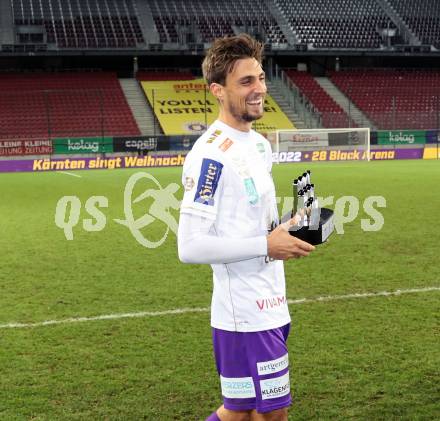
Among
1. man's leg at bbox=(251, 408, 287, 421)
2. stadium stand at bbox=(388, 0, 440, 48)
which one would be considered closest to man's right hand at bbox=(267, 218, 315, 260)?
man's leg at bbox=(251, 408, 287, 421)

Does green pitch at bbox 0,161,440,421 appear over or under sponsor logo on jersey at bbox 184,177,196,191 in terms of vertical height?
under

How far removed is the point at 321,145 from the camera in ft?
104

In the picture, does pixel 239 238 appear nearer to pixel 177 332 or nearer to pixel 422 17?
pixel 177 332

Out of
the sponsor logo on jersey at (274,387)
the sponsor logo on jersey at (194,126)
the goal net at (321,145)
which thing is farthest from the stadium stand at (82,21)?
the sponsor logo on jersey at (274,387)

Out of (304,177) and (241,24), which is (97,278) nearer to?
(304,177)

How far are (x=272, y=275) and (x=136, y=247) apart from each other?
7409 millimetres

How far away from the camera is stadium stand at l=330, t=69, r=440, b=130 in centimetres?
3408

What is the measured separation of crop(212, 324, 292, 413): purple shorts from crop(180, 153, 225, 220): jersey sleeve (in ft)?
1.70

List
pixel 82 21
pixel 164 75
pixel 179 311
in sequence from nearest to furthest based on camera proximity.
→ pixel 179 311 → pixel 82 21 → pixel 164 75

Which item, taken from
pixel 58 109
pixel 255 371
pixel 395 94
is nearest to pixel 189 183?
pixel 255 371

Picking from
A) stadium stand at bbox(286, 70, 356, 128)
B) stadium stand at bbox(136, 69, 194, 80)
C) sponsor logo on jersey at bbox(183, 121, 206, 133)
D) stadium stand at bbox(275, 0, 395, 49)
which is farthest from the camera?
stadium stand at bbox(275, 0, 395, 49)

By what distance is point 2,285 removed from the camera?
7.58 meters

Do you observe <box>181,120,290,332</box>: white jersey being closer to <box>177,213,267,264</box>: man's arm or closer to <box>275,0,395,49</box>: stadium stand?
<box>177,213,267,264</box>: man's arm

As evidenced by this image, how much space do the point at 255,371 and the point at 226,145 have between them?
2.90ft
